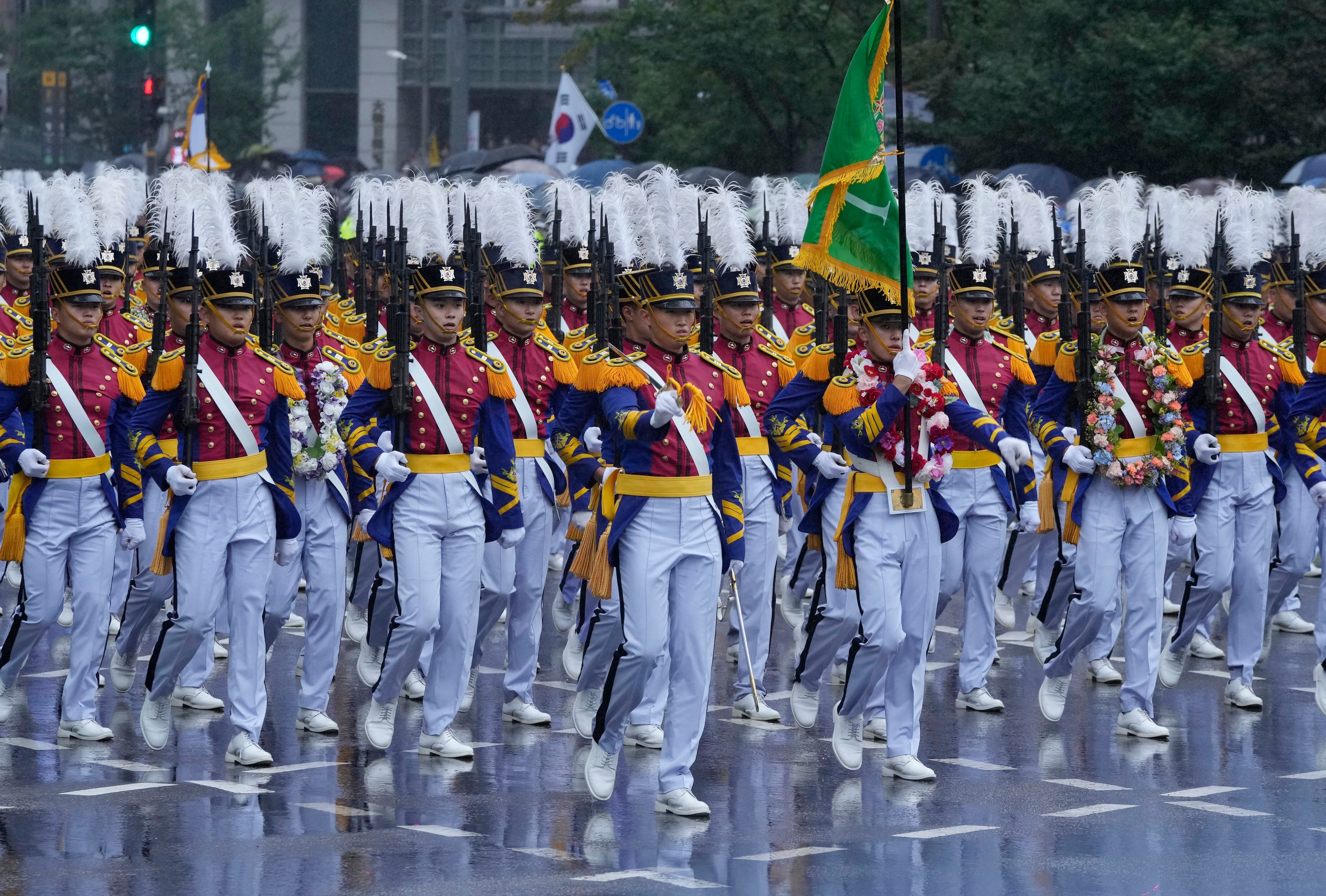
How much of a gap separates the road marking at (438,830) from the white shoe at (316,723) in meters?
1.90

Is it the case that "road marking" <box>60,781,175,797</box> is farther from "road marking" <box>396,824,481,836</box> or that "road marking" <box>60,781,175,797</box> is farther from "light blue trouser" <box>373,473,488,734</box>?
"road marking" <box>396,824,481,836</box>

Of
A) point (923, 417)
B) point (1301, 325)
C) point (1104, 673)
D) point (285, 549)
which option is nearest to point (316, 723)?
point (285, 549)

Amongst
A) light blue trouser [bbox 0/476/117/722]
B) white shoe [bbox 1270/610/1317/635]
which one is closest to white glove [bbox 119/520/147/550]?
light blue trouser [bbox 0/476/117/722]

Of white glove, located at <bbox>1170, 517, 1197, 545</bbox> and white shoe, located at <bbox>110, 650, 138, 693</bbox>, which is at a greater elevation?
white glove, located at <bbox>1170, 517, 1197, 545</bbox>

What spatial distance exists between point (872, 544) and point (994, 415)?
Result: 2.46 m

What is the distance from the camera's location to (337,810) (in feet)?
29.2

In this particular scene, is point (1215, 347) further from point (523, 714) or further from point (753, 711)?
point (523, 714)

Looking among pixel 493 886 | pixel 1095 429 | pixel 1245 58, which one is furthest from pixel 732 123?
pixel 493 886

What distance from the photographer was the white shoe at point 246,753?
967cm

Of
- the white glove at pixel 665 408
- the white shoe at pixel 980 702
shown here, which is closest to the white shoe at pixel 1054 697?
the white shoe at pixel 980 702

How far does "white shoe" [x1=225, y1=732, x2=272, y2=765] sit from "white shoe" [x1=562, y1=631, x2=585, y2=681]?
2722 mm

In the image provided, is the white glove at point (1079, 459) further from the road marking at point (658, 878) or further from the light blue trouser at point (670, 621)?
the road marking at point (658, 878)

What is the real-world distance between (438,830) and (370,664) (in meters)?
3.26

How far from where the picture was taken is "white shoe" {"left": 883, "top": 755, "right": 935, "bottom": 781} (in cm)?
958
